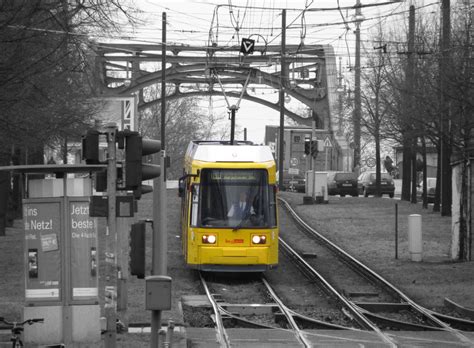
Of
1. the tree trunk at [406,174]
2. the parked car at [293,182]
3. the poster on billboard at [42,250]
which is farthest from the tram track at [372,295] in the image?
the parked car at [293,182]

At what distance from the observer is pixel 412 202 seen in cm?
5397

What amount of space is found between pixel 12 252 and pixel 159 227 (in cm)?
1854

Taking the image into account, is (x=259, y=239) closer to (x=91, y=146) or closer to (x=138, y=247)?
(x=91, y=146)

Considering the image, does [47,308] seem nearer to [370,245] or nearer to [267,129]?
[370,245]

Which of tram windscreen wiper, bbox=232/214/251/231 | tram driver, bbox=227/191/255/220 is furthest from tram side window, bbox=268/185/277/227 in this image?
tram windscreen wiper, bbox=232/214/251/231

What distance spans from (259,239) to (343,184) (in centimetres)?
4211

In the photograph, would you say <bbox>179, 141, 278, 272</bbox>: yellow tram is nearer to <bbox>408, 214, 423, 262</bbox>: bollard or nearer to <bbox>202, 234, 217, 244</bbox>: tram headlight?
<bbox>202, 234, 217, 244</bbox>: tram headlight

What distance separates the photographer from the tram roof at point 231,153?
25.3 metres

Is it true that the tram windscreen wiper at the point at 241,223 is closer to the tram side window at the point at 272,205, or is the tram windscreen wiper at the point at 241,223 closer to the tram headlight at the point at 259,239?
the tram headlight at the point at 259,239

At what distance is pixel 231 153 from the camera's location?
2542 cm

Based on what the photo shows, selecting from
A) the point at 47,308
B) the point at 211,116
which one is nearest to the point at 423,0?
the point at 47,308

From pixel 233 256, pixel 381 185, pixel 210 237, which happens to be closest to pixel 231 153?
pixel 210 237

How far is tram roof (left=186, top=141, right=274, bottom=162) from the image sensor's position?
25.3 meters

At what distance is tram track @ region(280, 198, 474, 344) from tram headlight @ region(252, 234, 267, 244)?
1537 millimetres
